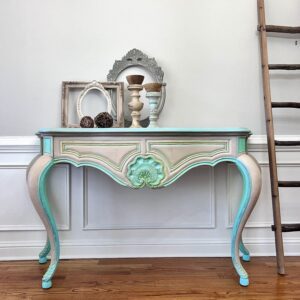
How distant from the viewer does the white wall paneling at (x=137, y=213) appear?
226cm

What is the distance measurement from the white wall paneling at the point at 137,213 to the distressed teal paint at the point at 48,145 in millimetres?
370

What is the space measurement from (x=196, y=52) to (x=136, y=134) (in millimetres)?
825

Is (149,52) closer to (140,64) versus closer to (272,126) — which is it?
(140,64)

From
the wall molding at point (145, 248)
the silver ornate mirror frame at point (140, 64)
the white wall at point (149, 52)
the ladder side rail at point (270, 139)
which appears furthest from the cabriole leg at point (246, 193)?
the silver ornate mirror frame at point (140, 64)

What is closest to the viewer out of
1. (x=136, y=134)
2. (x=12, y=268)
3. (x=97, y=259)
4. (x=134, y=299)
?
(x=134, y=299)

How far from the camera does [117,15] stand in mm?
2295

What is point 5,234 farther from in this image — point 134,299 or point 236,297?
point 236,297

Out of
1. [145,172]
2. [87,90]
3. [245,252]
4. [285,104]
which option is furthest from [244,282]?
[87,90]

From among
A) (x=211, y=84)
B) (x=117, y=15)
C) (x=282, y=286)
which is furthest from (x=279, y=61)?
(x=282, y=286)

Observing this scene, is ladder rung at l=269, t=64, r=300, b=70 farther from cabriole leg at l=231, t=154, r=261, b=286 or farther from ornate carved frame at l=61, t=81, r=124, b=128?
ornate carved frame at l=61, t=81, r=124, b=128

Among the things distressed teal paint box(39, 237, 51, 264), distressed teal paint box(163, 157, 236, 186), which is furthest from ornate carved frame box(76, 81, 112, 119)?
distressed teal paint box(39, 237, 51, 264)

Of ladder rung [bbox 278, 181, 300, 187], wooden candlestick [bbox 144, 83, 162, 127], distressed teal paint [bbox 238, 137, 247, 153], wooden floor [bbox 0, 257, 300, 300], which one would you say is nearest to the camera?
wooden floor [bbox 0, 257, 300, 300]

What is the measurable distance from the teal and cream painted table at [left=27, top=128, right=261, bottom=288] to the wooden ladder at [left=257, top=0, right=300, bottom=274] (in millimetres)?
329

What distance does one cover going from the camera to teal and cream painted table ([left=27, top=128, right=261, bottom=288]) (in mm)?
1837
